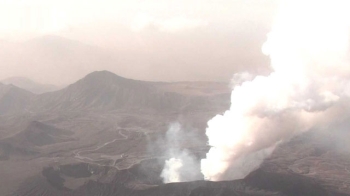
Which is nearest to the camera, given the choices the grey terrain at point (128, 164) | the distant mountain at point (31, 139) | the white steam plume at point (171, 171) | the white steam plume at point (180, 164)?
the grey terrain at point (128, 164)

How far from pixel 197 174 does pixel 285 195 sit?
25.1m

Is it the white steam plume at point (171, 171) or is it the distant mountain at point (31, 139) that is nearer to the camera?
the white steam plume at point (171, 171)

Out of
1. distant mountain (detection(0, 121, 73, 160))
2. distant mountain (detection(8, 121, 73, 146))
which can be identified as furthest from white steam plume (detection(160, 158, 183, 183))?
distant mountain (detection(8, 121, 73, 146))

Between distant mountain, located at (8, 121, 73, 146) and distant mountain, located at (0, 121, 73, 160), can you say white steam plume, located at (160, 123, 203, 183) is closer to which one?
distant mountain, located at (8, 121, 73, 146)

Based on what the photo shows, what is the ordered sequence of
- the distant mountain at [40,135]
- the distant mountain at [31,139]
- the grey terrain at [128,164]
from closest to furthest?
the grey terrain at [128,164] < the distant mountain at [31,139] < the distant mountain at [40,135]

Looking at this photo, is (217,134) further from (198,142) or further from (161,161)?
(198,142)

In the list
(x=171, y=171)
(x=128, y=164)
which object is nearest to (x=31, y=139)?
(x=128, y=164)

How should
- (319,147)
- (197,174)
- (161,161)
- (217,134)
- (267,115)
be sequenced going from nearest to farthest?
(267,115), (217,134), (197,174), (161,161), (319,147)

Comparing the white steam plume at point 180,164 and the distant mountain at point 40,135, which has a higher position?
the distant mountain at point 40,135

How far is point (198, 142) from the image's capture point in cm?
16112

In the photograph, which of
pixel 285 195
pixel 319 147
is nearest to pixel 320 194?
pixel 285 195

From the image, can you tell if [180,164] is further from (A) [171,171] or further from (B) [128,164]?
(B) [128,164]

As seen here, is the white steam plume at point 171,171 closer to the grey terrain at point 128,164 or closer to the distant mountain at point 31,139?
the grey terrain at point 128,164

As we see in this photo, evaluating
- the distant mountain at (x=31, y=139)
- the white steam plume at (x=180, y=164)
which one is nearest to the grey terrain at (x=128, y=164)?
the distant mountain at (x=31, y=139)
